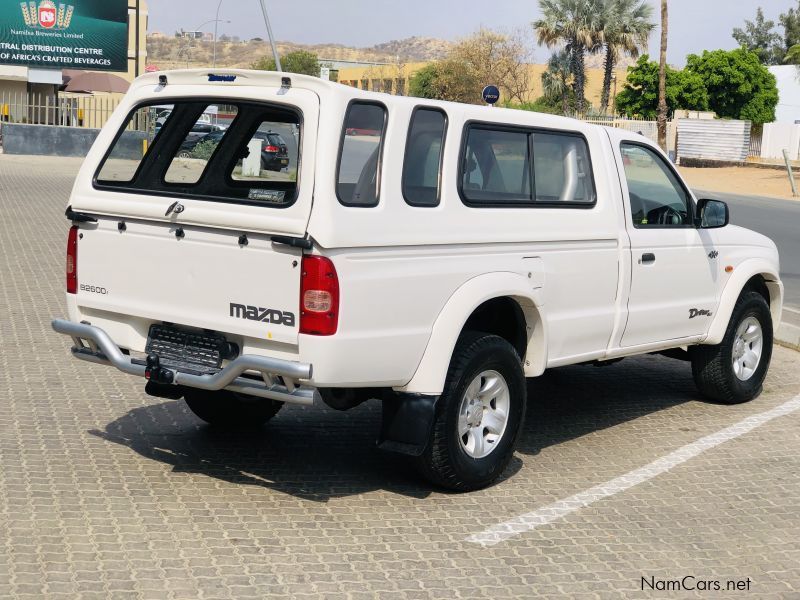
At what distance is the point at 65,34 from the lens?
4972 centimetres

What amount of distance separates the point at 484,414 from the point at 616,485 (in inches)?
33.4

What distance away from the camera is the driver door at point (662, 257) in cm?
693

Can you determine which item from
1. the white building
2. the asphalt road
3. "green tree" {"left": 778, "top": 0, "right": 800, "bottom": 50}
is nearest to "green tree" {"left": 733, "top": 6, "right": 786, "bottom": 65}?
"green tree" {"left": 778, "top": 0, "right": 800, "bottom": 50}

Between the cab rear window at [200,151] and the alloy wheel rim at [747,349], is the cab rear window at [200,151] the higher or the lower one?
the higher one

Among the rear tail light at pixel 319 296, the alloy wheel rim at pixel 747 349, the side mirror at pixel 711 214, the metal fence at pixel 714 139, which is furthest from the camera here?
the metal fence at pixel 714 139

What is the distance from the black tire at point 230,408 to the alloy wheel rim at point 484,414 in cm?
143

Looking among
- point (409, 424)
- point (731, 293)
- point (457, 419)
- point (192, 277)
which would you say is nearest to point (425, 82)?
point (731, 293)

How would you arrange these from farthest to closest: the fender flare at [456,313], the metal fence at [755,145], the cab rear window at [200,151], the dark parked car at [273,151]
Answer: the metal fence at [755,145] → the cab rear window at [200,151] → the dark parked car at [273,151] → the fender flare at [456,313]

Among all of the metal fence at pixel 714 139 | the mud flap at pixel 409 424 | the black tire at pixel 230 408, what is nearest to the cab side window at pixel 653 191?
the mud flap at pixel 409 424

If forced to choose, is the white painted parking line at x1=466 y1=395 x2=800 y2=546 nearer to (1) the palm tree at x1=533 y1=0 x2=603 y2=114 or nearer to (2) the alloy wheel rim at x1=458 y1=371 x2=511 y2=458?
(2) the alloy wheel rim at x1=458 y1=371 x2=511 y2=458

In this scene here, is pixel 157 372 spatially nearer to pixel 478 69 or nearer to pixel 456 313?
pixel 456 313

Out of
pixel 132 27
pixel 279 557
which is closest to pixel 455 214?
pixel 279 557

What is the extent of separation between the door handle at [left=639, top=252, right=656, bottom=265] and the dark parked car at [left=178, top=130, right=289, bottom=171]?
7.63 ft

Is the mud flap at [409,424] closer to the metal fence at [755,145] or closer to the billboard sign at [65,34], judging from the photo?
the billboard sign at [65,34]
